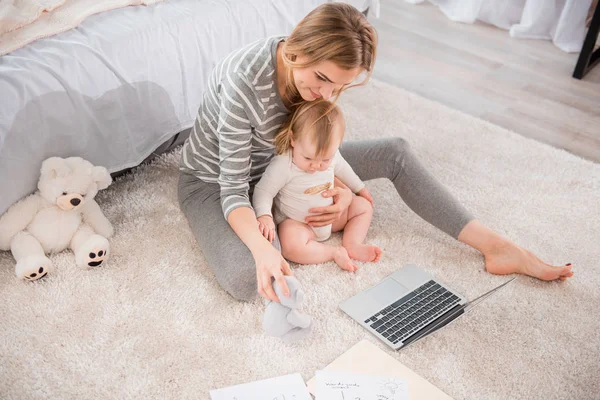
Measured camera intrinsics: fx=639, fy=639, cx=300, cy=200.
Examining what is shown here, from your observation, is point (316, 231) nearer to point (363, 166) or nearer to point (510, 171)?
point (363, 166)

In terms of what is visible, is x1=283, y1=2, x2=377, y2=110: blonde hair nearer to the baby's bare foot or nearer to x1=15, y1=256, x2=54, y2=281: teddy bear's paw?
the baby's bare foot

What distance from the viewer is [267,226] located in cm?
151

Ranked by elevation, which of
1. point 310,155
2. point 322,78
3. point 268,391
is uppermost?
point 322,78

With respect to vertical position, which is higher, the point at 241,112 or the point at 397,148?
the point at 241,112

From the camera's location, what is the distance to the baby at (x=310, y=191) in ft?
4.84

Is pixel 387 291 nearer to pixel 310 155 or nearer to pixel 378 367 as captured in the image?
pixel 378 367

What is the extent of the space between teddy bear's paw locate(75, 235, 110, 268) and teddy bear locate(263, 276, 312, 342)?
456 mm

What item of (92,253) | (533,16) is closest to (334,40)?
(92,253)

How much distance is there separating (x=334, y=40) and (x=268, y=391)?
726 mm

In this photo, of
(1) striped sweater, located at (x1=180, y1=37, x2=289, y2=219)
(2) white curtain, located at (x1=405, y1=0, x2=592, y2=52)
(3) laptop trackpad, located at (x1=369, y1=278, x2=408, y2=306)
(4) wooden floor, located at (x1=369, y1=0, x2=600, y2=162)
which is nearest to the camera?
(1) striped sweater, located at (x1=180, y1=37, x2=289, y2=219)

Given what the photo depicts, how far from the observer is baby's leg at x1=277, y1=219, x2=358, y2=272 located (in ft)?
5.30

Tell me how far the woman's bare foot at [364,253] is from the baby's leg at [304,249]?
30 mm

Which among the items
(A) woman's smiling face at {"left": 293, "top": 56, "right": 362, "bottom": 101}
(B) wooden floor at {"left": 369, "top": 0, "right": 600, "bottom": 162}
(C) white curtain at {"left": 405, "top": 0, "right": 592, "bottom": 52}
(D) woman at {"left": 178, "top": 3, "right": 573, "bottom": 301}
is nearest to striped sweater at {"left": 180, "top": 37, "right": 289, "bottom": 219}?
(D) woman at {"left": 178, "top": 3, "right": 573, "bottom": 301}

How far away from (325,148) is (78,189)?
61cm
